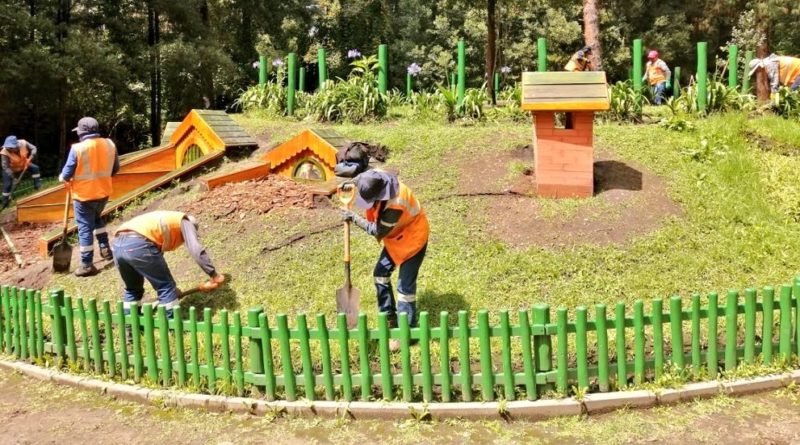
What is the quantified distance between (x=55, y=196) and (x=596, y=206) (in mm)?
8517

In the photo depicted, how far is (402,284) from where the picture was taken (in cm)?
505

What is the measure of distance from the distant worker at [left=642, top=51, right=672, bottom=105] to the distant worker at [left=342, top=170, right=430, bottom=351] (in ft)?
27.2

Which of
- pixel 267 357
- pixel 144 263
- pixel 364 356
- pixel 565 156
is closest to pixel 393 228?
pixel 364 356

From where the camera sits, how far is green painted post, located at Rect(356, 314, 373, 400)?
4.18 m

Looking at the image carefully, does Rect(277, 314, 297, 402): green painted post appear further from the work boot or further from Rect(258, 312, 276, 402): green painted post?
the work boot

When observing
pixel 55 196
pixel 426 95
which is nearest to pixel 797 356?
pixel 426 95

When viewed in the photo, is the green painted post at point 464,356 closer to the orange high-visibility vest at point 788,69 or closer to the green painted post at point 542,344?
the green painted post at point 542,344

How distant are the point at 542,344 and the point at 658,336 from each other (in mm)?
777

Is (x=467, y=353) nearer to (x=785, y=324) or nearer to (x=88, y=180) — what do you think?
(x=785, y=324)

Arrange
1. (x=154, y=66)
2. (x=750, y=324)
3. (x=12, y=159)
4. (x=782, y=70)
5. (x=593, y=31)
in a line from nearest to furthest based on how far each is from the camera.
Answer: (x=750, y=324)
(x=593, y=31)
(x=782, y=70)
(x=12, y=159)
(x=154, y=66)

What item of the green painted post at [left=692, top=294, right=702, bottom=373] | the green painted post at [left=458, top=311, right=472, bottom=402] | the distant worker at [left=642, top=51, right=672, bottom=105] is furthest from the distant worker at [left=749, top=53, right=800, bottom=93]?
the green painted post at [left=458, top=311, right=472, bottom=402]

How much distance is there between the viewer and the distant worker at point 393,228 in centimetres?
476

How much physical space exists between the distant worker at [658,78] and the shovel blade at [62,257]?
975cm

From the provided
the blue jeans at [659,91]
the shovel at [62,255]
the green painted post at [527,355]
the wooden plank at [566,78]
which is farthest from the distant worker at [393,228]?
the blue jeans at [659,91]
